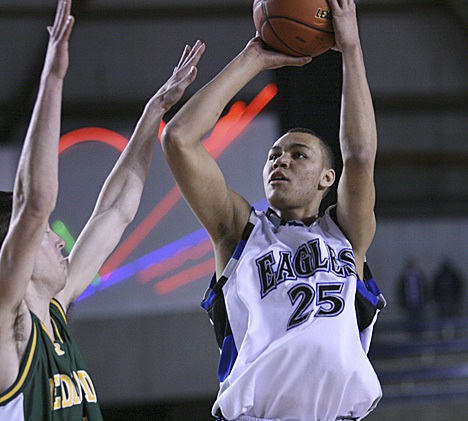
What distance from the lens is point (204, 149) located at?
2.49 meters

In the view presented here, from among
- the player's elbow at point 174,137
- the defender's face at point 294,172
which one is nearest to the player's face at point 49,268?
the player's elbow at point 174,137

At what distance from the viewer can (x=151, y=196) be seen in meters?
5.53

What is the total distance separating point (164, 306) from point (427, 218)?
6502 mm

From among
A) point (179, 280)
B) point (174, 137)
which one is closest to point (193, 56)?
point (174, 137)

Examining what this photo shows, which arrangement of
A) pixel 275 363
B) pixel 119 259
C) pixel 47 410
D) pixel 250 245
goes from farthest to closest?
pixel 119 259, pixel 250 245, pixel 275 363, pixel 47 410

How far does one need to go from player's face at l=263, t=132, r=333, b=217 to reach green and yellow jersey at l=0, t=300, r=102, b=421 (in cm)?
82

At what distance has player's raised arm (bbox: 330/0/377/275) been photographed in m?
2.51

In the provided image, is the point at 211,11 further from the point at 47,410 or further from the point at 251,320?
the point at 47,410

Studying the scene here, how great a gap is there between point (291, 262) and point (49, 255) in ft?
2.50

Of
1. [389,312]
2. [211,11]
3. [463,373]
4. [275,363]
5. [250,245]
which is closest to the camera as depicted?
[275,363]

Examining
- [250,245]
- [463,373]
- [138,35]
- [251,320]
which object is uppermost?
[138,35]

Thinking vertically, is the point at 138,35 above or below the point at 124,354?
above

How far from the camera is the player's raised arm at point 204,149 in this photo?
94.7 inches

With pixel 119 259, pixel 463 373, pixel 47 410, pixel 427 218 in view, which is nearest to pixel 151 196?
pixel 119 259
